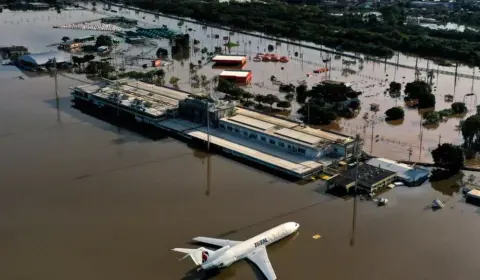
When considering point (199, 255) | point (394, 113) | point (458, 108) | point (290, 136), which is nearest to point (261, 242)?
point (199, 255)

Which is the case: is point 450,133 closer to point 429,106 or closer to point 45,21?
point 429,106

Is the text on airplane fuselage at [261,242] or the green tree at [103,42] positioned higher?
the green tree at [103,42]

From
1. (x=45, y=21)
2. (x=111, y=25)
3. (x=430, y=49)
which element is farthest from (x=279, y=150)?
(x=45, y=21)

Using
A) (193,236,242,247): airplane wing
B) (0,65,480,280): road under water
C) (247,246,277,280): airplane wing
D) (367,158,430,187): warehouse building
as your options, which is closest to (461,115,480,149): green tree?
(367,158,430,187): warehouse building

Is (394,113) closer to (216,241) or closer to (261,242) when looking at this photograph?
(261,242)

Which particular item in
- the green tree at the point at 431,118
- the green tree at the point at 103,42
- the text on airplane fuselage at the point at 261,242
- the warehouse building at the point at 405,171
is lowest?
the text on airplane fuselage at the point at 261,242

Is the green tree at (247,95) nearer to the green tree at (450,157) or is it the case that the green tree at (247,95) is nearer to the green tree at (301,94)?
the green tree at (301,94)

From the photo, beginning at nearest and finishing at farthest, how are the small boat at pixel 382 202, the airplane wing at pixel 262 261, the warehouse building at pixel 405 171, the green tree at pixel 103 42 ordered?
the airplane wing at pixel 262 261 < the small boat at pixel 382 202 < the warehouse building at pixel 405 171 < the green tree at pixel 103 42

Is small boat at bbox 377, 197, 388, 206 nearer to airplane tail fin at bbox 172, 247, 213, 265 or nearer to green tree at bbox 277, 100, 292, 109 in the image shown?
airplane tail fin at bbox 172, 247, 213, 265

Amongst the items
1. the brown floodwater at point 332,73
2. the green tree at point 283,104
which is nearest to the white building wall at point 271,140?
the brown floodwater at point 332,73
